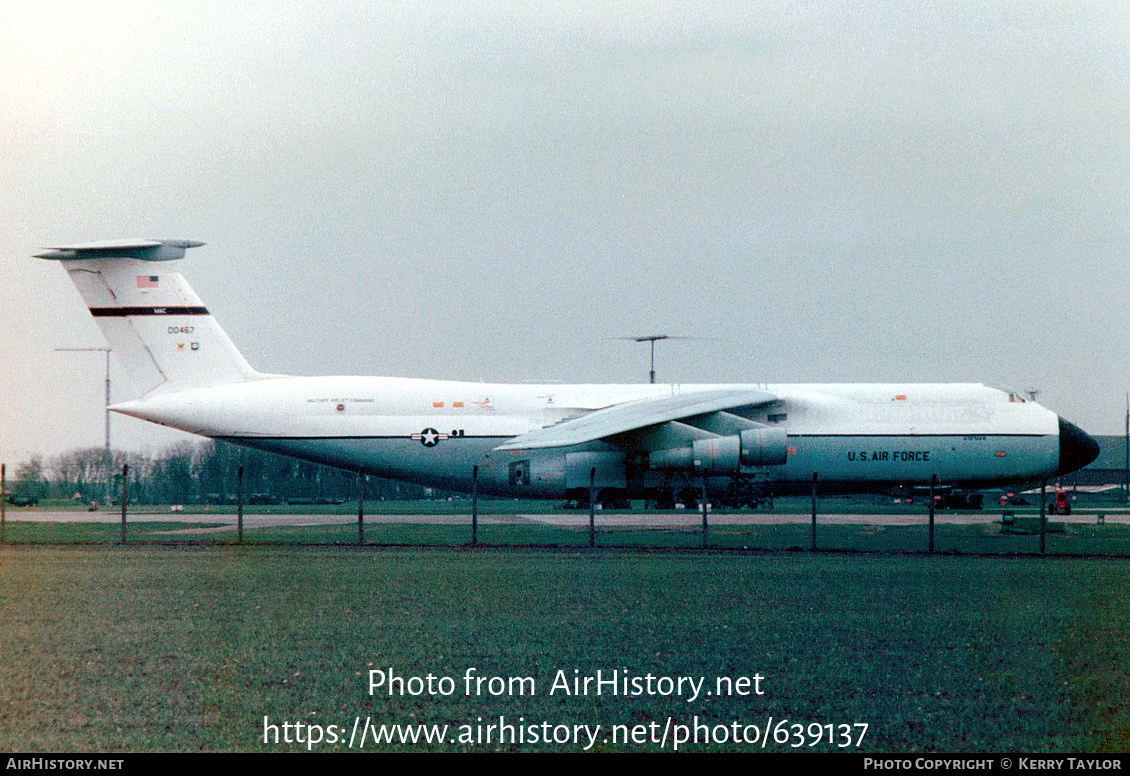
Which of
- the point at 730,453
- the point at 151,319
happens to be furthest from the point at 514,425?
the point at 151,319

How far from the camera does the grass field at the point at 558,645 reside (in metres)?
7.20

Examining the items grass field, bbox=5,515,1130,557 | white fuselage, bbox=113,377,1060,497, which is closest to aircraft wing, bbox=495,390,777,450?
white fuselage, bbox=113,377,1060,497

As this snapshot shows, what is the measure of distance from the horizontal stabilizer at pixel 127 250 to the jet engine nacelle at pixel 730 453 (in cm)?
1395

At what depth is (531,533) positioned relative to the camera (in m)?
25.6

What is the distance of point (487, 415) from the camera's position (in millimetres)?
30766

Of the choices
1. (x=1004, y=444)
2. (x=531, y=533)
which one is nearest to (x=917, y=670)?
(x=531, y=533)

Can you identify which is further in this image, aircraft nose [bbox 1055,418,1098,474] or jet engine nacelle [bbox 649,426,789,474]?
aircraft nose [bbox 1055,418,1098,474]

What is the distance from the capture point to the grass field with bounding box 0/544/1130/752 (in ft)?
23.6

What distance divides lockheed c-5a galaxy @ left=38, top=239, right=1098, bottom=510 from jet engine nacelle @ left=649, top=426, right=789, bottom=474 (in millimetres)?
1309

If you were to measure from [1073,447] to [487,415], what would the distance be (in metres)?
15.6

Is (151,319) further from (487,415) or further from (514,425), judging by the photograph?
(514,425)

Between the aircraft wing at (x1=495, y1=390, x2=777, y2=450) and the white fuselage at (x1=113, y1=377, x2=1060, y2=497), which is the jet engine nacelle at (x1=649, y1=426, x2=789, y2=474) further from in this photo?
the white fuselage at (x1=113, y1=377, x2=1060, y2=497)

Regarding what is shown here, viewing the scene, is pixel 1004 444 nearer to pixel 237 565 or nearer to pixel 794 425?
→ pixel 794 425
